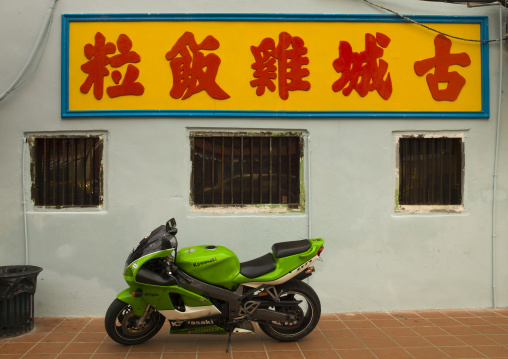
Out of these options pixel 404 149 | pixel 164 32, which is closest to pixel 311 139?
pixel 404 149

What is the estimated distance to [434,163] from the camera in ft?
19.8

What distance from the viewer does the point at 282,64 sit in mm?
5758

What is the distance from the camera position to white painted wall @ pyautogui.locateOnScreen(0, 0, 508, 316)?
570 cm

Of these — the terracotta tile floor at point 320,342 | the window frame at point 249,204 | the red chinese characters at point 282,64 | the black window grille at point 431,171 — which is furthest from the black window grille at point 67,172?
the black window grille at point 431,171

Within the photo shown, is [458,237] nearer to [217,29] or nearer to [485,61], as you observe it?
[485,61]

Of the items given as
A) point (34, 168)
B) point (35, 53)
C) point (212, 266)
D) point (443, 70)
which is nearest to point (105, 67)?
point (35, 53)

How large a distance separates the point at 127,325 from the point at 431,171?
3.93 metres

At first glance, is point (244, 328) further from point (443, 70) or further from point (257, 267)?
point (443, 70)

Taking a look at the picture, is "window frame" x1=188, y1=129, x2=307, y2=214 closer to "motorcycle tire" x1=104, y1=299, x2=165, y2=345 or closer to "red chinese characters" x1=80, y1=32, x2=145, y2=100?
"red chinese characters" x1=80, y1=32, x2=145, y2=100

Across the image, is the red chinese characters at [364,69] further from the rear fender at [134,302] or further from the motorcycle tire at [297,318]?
the rear fender at [134,302]

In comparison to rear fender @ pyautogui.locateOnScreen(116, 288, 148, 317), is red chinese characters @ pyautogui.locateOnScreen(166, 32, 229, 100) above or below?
above

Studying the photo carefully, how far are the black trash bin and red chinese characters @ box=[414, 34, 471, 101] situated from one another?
193 inches

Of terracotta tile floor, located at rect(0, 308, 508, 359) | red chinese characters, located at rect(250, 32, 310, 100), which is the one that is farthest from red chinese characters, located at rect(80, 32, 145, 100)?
terracotta tile floor, located at rect(0, 308, 508, 359)

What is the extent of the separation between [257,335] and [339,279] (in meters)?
1.29
